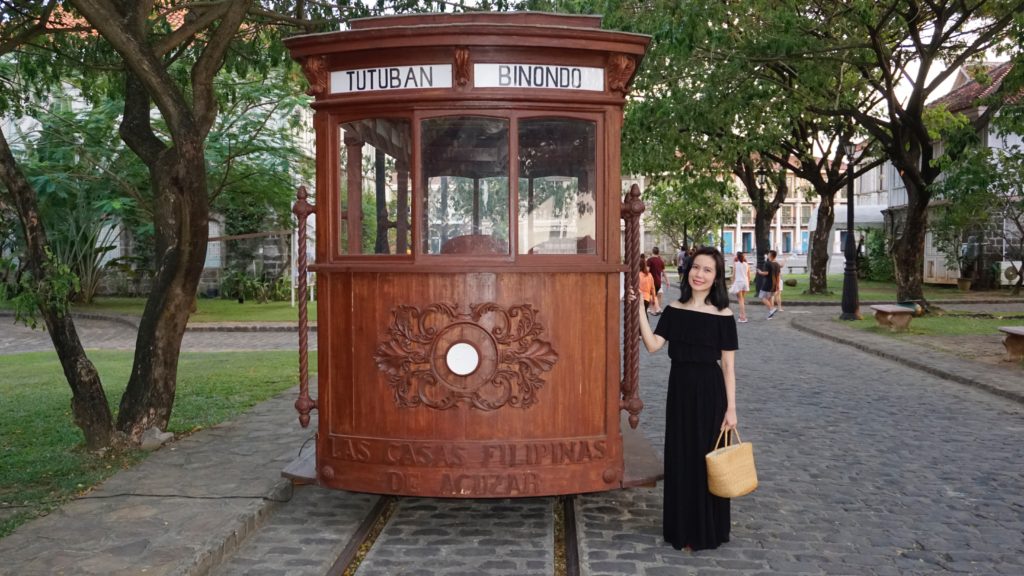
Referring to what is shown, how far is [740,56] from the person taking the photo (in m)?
18.7

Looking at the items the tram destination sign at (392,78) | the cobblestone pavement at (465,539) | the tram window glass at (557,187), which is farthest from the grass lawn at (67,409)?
the tram window glass at (557,187)

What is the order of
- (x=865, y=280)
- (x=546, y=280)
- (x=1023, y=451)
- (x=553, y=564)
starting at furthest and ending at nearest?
(x=865, y=280) < (x=1023, y=451) < (x=546, y=280) < (x=553, y=564)

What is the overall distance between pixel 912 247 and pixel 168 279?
19.1 m

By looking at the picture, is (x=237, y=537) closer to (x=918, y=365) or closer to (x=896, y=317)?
(x=918, y=365)

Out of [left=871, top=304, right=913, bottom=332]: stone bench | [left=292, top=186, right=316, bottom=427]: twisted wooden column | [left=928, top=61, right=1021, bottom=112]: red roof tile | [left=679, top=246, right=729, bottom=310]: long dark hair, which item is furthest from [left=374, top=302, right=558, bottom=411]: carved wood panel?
[left=928, top=61, right=1021, bottom=112]: red roof tile

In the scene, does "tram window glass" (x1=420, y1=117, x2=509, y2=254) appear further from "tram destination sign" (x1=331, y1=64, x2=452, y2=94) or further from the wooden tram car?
"tram destination sign" (x1=331, y1=64, x2=452, y2=94)

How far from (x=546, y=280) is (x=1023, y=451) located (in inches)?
202

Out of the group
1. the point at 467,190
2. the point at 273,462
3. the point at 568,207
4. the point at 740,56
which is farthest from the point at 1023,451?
the point at 740,56

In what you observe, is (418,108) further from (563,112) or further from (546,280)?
(546,280)

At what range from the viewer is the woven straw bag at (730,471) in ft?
17.6

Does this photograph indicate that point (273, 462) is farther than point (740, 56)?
No

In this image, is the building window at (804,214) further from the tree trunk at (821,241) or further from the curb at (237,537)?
the curb at (237,537)

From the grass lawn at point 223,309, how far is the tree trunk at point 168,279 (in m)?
15.0

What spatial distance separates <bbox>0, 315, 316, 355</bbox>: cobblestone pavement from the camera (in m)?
19.0
